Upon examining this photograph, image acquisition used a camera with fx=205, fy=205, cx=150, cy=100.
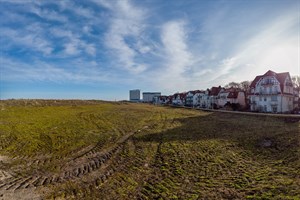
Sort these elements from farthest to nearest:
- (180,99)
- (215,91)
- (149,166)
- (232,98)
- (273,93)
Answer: (180,99)
(215,91)
(232,98)
(273,93)
(149,166)

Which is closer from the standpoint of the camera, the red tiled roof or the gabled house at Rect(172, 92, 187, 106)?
the red tiled roof

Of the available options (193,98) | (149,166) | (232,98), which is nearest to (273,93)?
(232,98)

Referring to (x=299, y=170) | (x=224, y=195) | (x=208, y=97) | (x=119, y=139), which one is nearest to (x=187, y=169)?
(x=224, y=195)

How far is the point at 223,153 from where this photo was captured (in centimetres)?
1498

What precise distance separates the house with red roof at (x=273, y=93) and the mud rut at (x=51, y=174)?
1702 inches

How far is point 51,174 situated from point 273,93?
160 ft

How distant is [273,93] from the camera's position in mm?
46469

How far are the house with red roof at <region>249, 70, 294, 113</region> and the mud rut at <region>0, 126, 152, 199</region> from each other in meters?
43.2

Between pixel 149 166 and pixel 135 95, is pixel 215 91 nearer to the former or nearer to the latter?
pixel 149 166

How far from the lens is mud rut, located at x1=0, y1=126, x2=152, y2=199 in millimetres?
9500

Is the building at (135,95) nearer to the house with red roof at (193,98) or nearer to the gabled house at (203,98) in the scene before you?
the house with red roof at (193,98)

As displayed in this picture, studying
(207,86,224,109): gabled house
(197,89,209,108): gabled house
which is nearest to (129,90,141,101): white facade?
(197,89,209,108): gabled house

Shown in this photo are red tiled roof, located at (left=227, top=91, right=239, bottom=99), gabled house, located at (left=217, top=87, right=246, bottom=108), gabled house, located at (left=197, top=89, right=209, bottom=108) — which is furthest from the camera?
gabled house, located at (left=197, top=89, right=209, bottom=108)

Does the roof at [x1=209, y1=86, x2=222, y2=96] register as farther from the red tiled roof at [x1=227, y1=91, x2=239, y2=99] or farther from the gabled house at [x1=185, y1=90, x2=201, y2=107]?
Result: the gabled house at [x1=185, y1=90, x2=201, y2=107]
